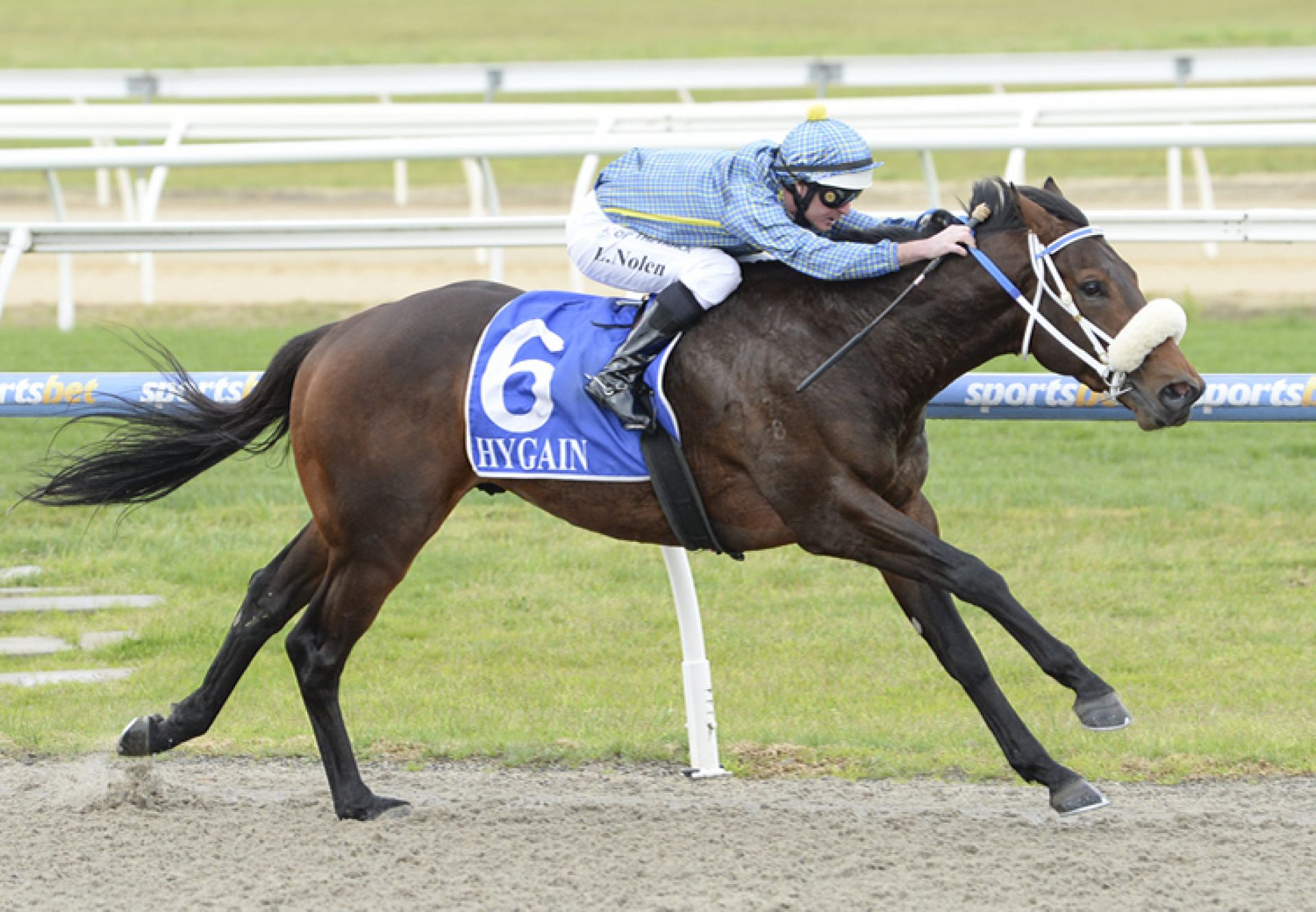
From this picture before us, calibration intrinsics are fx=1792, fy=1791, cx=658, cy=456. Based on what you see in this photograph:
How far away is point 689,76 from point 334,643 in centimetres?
1052

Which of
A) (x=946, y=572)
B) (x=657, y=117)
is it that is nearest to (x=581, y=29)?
(x=657, y=117)

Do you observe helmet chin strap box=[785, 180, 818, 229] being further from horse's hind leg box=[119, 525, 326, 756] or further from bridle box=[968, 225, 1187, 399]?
horse's hind leg box=[119, 525, 326, 756]

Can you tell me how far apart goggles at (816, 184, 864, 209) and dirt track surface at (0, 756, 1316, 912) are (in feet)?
5.03

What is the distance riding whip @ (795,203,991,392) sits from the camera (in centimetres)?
432

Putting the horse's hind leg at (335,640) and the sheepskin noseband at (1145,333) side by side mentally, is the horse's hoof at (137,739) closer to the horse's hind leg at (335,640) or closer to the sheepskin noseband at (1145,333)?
the horse's hind leg at (335,640)

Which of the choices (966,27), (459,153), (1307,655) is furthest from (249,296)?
(966,27)

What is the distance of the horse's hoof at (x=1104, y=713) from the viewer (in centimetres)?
399

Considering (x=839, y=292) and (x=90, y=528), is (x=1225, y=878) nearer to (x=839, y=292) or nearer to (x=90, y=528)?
(x=839, y=292)

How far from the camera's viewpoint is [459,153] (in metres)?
8.22

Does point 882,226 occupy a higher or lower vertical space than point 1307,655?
higher

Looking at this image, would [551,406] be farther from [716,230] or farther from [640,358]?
[716,230]

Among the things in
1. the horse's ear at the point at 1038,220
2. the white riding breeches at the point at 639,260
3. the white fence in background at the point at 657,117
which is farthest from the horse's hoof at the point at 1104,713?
the white fence in background at the point at 657,117

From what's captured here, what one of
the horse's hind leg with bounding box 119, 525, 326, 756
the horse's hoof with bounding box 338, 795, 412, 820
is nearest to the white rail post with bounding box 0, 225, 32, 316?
the horse's hind leg with bounding box 119, 525, 326, 756

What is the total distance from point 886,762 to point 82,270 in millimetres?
11456
